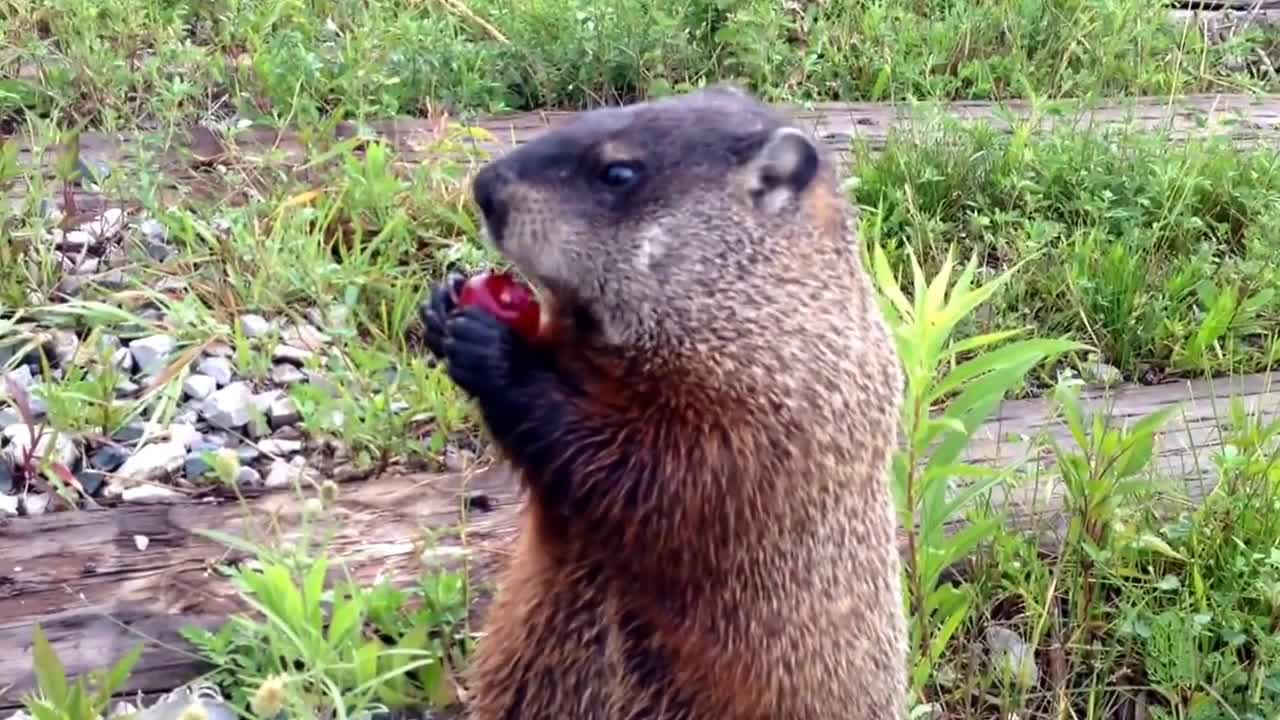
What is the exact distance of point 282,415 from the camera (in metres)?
3.14

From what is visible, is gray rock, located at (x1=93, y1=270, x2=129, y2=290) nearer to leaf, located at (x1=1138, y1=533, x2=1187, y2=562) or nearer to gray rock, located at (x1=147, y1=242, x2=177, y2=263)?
gray rock, located at (x1=147, y1=242, x2=177, y2=263)

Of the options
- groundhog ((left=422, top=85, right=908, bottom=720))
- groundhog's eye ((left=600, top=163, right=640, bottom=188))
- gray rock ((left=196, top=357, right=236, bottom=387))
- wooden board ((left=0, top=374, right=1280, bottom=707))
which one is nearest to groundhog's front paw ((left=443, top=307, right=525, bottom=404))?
groundhog ((left=422, top=85, right=908, bottom=720))

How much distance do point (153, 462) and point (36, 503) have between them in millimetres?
222

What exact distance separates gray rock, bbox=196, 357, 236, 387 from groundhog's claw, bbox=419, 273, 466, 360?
0.94 m

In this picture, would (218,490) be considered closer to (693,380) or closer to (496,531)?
(496,531)

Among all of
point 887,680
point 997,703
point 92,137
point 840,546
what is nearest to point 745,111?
point 840,546

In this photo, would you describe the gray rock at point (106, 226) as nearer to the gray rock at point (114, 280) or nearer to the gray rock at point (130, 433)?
the gray rock at point (114, 280)

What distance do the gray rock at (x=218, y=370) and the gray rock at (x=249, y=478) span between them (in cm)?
31

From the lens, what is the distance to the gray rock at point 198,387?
3.17 m

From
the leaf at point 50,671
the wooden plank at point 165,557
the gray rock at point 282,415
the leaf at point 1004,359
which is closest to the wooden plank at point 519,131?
the gray rock at point 282,415

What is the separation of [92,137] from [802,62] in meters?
2.11

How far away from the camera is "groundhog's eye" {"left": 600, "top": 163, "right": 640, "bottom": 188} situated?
2230 mm

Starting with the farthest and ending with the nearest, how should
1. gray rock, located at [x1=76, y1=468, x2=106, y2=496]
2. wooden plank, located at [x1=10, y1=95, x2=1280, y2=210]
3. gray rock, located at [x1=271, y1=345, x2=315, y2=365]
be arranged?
1. wooden plank, located at [x1=10, y1=95, x2=1280, y2=210]
2. gray rock, located at [x1=271, y1=345, x2=315, y2=365]
3. gray rock, located at [x1=76, y1=468, x2=106, y2=496]

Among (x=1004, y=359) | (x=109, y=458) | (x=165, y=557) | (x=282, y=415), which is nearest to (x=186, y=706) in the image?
(x=165, y=557)
